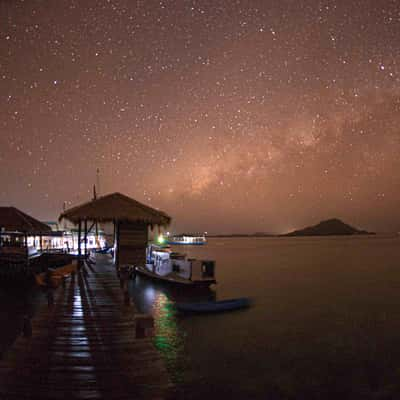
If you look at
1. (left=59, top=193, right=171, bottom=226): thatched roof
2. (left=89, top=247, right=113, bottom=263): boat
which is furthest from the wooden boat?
(left=89, top=247, right=113, bottom=263): boat

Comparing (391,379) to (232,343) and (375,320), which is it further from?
(375,320)

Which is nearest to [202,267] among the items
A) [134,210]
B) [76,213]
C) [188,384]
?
[134,210]

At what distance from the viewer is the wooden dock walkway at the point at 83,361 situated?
6684mm

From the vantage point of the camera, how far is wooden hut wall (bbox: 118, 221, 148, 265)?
949 inches

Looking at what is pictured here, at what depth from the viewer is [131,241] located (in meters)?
24.3

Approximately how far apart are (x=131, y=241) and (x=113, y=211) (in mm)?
4484

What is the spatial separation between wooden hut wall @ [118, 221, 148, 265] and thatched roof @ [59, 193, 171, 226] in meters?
3.14

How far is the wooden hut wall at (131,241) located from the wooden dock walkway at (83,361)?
1180 centimetres

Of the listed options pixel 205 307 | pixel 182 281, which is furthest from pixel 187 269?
pixel 205 307

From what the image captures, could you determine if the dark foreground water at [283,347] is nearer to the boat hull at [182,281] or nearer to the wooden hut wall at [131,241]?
the boat hull at [182,281]

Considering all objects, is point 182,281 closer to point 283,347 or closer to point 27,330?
point 283,347

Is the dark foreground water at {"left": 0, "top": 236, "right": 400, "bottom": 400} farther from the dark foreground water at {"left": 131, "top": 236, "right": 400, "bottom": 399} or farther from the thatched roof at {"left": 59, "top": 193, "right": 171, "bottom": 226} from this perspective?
the thatched roof at {"left": 59, "top": 193, "right": 171, "bottom": 226}

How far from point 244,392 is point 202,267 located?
721 inches

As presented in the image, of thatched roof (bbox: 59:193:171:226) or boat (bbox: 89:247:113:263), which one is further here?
boat (bbox: 89:247:113:263)
